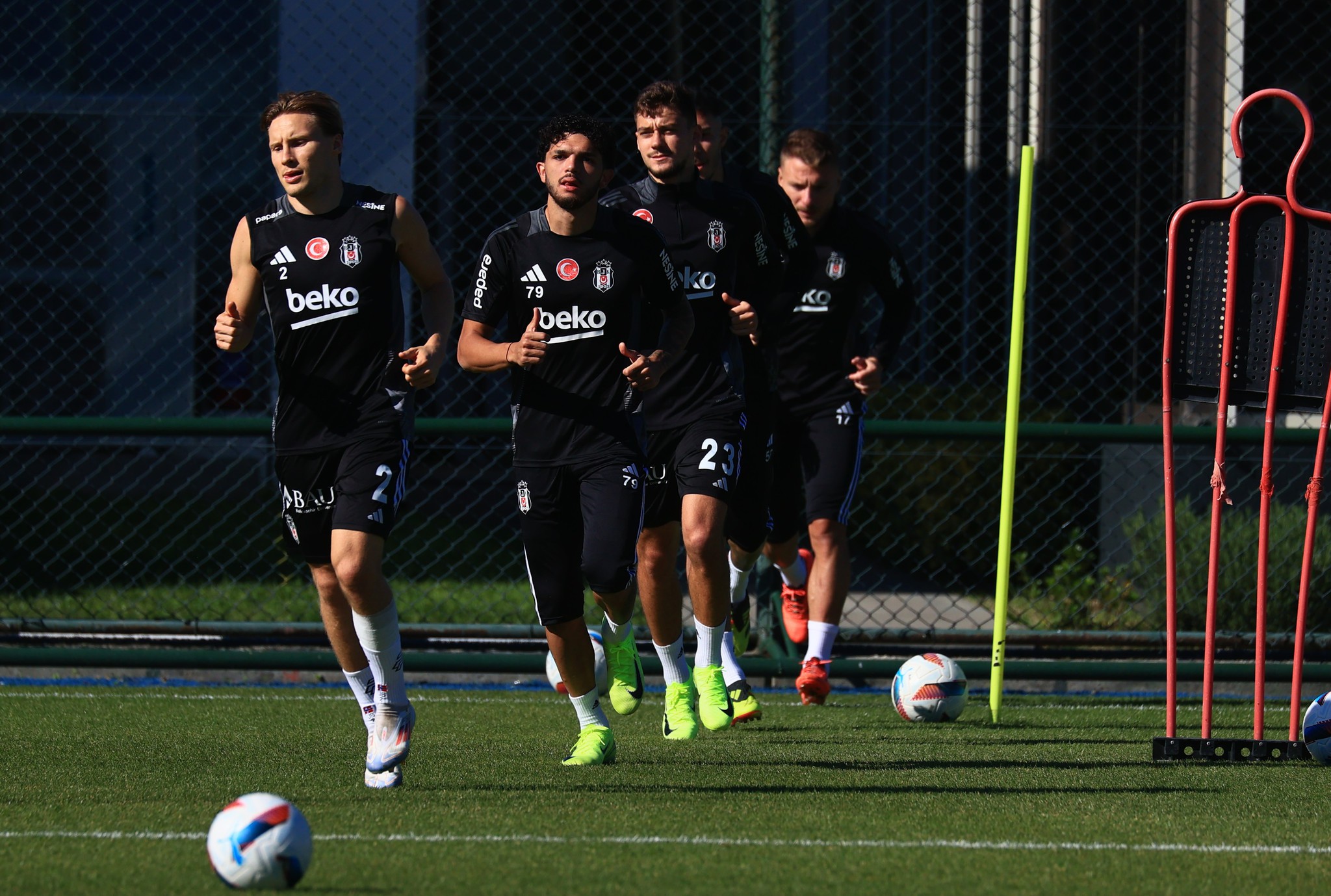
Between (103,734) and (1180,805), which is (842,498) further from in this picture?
(103,734)

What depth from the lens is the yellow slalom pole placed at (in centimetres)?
664

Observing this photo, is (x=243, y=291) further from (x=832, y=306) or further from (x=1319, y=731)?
(x=1319, y=731)

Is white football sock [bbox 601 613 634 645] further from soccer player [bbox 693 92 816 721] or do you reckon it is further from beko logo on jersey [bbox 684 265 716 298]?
beko logo on jersey [bbox 684 265 716 298]

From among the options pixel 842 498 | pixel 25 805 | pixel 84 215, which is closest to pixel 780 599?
pixel 842 498

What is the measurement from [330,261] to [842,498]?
308cm

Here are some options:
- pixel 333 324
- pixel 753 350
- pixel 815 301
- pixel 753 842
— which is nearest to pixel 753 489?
pixel 753 350

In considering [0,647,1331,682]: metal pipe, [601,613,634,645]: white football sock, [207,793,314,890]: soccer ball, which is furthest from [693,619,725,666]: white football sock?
[207,793,314,890]: soccer ball

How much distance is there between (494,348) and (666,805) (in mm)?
1538

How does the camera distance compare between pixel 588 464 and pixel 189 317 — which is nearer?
pixel 588 464

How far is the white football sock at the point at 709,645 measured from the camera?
640cm

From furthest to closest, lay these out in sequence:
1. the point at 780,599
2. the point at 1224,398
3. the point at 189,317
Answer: the point at 189,317
the point at 780,599
the point at 1224,398

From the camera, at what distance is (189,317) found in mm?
12797

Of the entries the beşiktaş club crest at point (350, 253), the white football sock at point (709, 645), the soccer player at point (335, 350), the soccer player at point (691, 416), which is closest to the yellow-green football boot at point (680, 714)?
the soccer player at point (691, 416)

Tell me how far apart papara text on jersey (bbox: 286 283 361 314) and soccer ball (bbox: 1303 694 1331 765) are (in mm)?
3507
